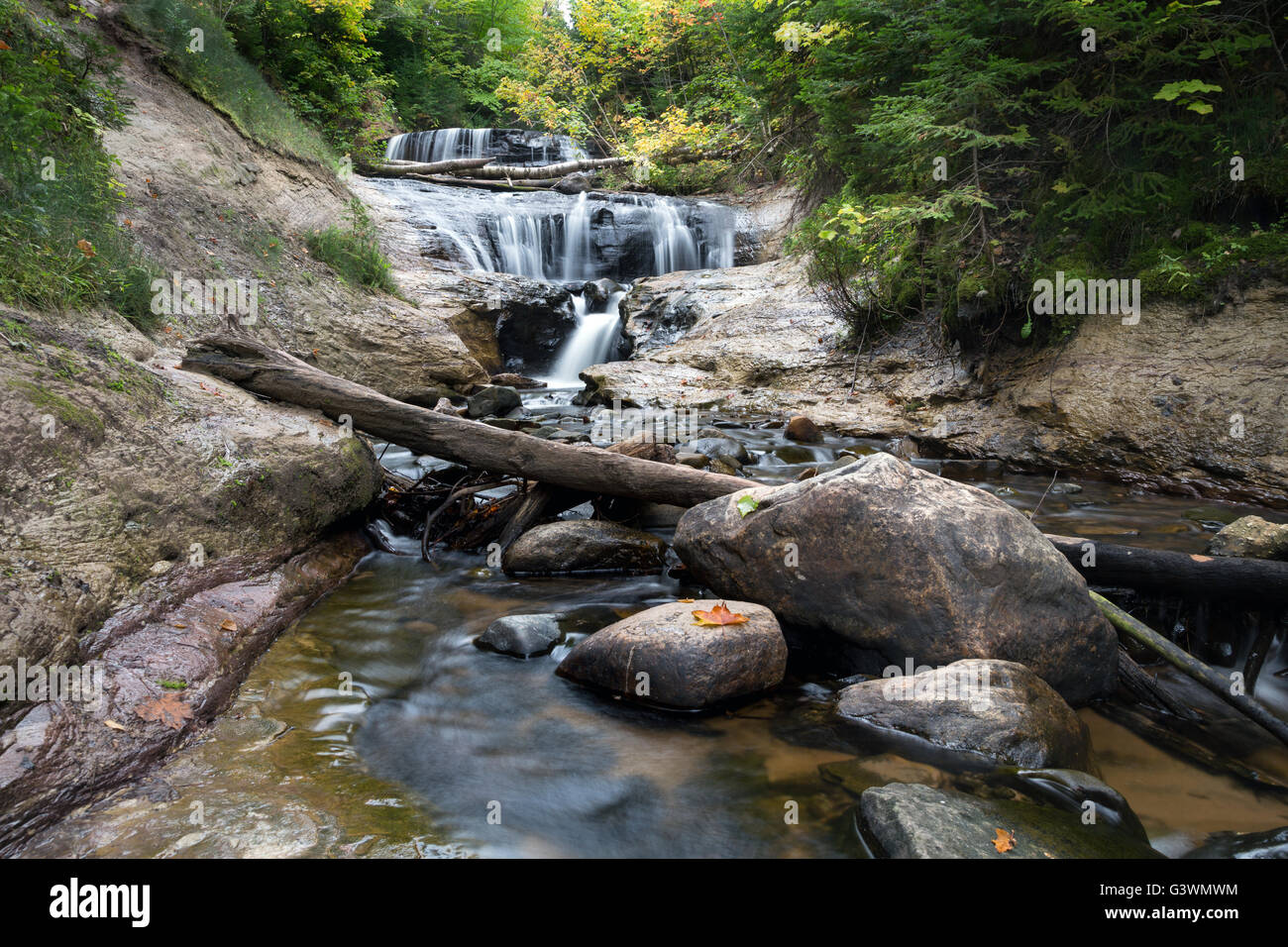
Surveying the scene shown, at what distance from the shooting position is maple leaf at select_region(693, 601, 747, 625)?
3.38m

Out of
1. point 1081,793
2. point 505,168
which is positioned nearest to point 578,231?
point 505,168

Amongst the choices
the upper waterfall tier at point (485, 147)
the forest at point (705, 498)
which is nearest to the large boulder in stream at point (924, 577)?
the forest at point (705, 498)

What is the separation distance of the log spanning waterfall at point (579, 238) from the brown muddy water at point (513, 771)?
387 inches

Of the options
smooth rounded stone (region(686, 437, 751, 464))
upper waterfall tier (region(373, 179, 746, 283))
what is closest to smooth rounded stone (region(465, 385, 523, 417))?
smooth rounded stone (region(686, 437, 751, 464))

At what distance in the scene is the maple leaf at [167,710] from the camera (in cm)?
276

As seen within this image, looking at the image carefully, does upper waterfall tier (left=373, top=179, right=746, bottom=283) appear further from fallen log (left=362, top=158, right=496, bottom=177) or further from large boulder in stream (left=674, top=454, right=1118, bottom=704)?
large boulder in stream (left=674, top=454, right=1118, bottom=704)

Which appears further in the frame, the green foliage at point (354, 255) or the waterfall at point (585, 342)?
the waterfall at point (585, 342)

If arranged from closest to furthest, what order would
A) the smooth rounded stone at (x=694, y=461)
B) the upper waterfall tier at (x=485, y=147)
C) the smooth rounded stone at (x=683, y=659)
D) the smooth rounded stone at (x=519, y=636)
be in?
the smooth rounded stone at (x=683, y=659), the smooth rounded stone at (x=519, y=636), the smooth rounded stone at (x=694, y=461), the upper waterfall tier at (x=485, y=147)

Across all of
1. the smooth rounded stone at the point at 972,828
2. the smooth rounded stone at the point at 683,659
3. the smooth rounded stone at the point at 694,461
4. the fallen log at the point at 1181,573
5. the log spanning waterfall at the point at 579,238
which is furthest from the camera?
the log spanning waterfall at the point at 579,238

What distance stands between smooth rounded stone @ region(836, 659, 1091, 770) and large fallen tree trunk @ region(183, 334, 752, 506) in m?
1.93

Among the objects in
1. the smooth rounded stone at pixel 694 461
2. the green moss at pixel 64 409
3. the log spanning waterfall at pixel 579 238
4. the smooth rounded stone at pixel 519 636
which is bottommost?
the smooth rounded stone at pixel 519 636

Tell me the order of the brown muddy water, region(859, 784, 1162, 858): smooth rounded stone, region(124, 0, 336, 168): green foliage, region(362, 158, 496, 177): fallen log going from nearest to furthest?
region(859, 784, 1162, 858): smooth rounded stone, the brown muddy water, region(124, 0, 336, 168): green foliage, region(362, 158, 496, 177): fallen log
